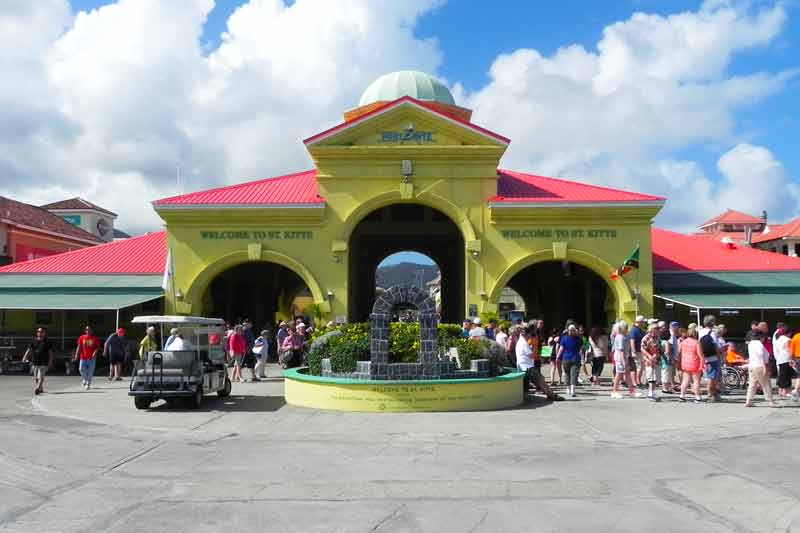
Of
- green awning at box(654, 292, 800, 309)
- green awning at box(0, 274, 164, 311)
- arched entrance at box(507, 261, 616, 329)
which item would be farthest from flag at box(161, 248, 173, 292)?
green awning at box(654, 292, 800, 309)

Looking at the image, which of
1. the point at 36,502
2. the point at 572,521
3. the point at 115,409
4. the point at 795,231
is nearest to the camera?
the point at 572,521

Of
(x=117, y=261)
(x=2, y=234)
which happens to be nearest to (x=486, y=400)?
(x=117, y=261)

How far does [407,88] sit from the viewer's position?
32.2 m

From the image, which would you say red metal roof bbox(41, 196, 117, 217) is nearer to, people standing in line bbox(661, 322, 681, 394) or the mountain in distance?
the mountain in distance

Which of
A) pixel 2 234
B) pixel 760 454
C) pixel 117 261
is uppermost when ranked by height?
pixel 2 234

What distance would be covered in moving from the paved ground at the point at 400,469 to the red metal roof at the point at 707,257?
47.5ft

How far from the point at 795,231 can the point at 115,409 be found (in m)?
50.5

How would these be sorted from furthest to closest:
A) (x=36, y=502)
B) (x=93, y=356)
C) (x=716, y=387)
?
(x=93, y=356) → (x=716, y=387) → (x=36, y=502)

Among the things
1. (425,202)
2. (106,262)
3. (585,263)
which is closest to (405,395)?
(425,202)

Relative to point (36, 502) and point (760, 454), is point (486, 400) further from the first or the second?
point (36, 502)

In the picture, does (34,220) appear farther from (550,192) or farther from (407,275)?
(407,275)

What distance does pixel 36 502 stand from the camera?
730cm

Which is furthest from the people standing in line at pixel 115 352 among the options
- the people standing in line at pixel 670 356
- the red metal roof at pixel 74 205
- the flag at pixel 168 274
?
the red metal roof at pixel 74 205

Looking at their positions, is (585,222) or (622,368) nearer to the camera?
(622,368)
